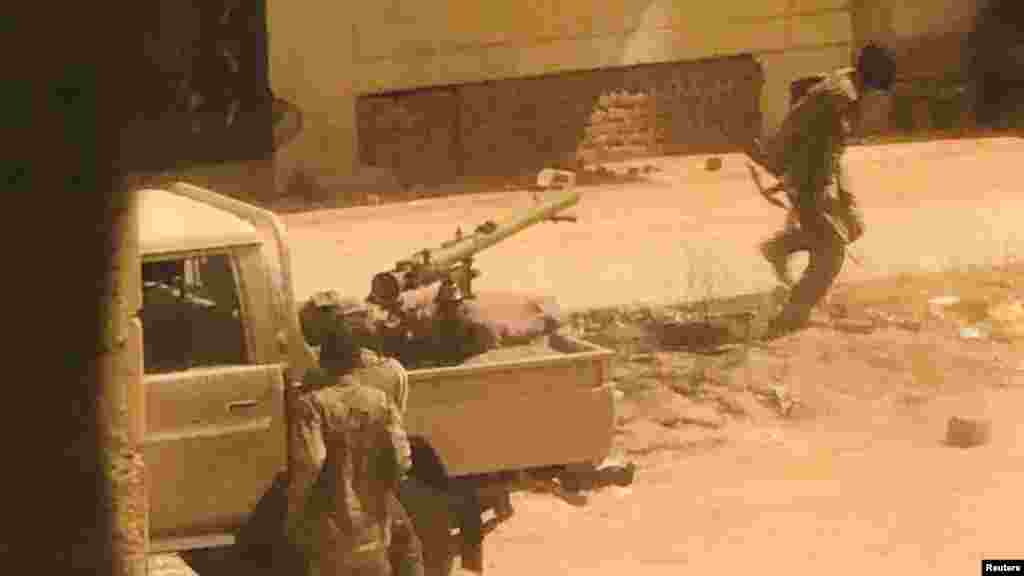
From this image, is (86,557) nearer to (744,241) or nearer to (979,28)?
(744,241)

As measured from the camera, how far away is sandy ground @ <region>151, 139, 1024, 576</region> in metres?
8.66

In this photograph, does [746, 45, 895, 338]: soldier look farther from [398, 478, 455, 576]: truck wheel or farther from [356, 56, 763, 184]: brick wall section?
[356, 56, 763, 184]: brick wall section

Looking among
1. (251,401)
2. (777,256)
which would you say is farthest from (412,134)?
(251,401)

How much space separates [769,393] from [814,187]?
5.08 ft

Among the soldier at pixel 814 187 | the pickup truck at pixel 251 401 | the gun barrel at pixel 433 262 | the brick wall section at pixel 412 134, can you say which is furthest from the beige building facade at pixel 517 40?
the pickup truck at pixel 251 401

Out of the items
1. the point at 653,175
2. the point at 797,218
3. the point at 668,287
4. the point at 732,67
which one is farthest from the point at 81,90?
the point at 732,67

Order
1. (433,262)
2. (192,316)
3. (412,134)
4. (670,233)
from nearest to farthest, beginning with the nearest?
(192,316) < (433,262) < (670,233) < (412,134)

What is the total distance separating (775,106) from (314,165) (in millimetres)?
4657

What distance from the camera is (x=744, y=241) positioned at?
47.7ft

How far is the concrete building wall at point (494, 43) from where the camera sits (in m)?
17.7

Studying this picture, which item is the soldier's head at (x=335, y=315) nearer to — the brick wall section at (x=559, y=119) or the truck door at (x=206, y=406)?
the truck door at (x=206, y=406)

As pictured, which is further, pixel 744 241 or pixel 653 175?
pixel 653 175

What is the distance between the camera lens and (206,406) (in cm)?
718

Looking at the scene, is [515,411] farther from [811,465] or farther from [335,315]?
[811,465]
